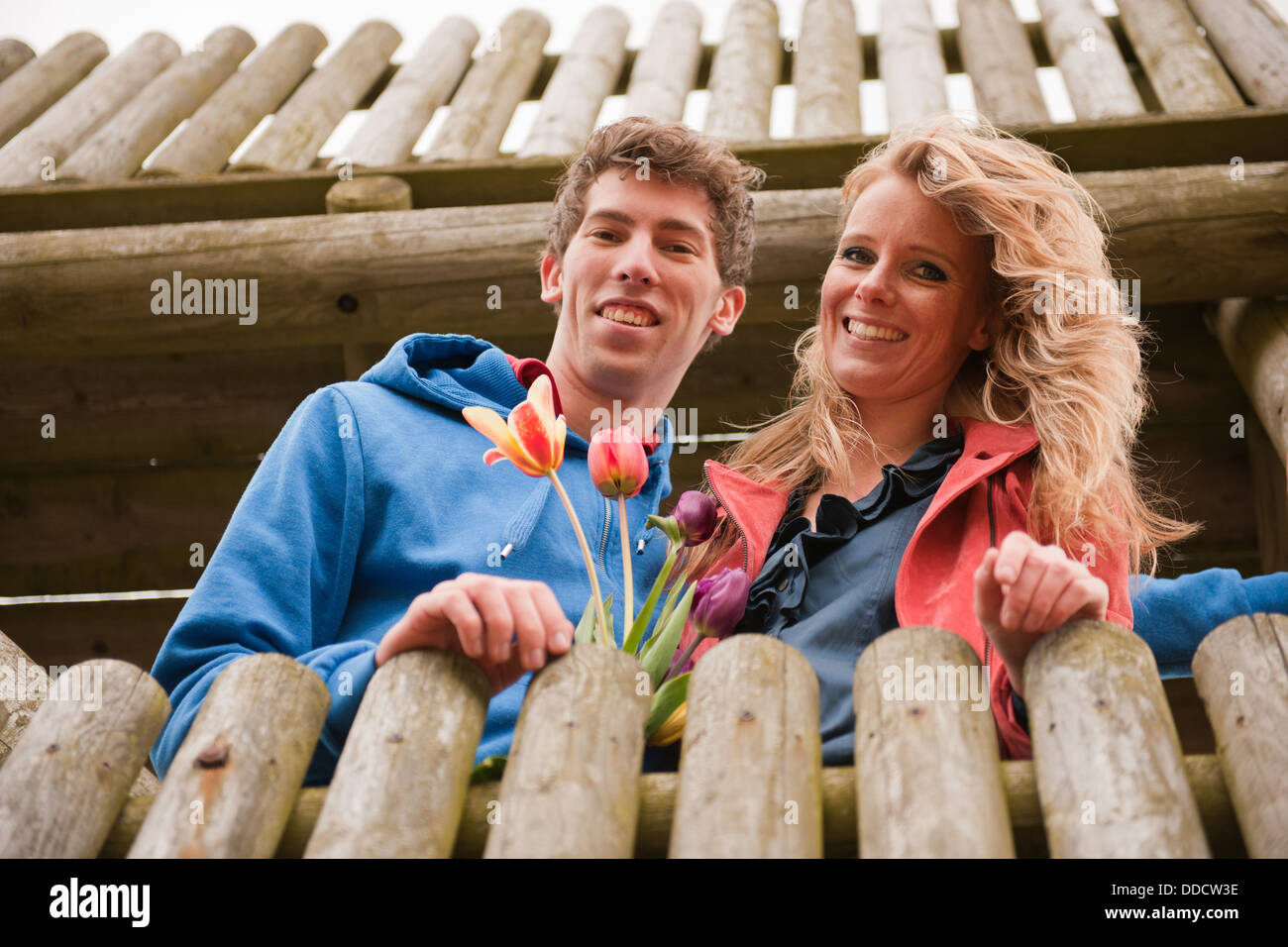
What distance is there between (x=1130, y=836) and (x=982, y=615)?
14.9 inches

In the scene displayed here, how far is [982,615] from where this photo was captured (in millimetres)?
1716

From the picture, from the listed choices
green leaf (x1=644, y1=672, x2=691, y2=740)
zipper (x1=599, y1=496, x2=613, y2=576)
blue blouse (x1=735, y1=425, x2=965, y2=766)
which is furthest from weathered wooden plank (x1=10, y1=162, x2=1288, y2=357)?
green leaf (x1=644, y1=672, x2=691, y2=740)

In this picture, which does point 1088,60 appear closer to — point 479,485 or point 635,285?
point 635,285

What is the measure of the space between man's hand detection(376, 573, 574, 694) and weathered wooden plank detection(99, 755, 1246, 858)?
184mm

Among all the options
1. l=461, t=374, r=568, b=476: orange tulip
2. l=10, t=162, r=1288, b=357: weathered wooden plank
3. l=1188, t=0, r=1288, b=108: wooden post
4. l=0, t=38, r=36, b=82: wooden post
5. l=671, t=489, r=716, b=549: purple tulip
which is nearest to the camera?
l=461, t=374, r=568, b=476: orange tulip

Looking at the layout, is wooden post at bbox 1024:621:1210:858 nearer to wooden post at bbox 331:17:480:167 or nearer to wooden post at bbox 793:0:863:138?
wooden post at bbox 793:0:863:138

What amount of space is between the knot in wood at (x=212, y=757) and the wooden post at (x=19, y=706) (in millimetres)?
399

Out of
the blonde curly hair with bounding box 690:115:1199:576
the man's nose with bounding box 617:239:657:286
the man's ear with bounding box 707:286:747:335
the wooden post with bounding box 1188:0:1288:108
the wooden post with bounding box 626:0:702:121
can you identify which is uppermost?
the wooden post with bounding box 626:0:702:121

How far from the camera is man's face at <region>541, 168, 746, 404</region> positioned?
2748 mm

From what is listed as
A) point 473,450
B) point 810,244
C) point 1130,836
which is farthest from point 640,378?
point 1130,836

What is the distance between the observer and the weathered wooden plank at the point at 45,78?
467 centimetres

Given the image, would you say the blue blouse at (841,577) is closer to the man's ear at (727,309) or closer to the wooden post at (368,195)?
the man's ear at (727,309)

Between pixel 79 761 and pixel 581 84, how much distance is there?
359 centimetres

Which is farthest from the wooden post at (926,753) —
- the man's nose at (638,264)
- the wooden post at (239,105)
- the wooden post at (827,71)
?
the wooden post at (239,105)
